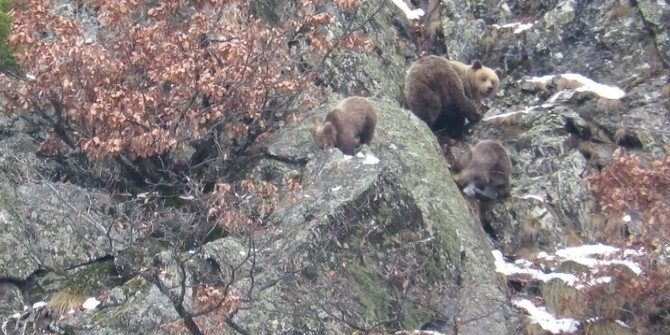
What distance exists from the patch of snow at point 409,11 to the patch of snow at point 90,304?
429 inches

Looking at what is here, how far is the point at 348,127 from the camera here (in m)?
13.4

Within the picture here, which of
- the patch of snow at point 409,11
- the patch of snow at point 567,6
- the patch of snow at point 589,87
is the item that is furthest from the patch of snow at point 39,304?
the patch of snow at point 567,6

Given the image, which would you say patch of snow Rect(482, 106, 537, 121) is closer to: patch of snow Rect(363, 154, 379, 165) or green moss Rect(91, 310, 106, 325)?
patch of snow Rect(363, 154, 379, 165)

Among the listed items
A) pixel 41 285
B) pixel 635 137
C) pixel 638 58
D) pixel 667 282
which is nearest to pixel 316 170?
pixel 41 285

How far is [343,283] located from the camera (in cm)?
1053

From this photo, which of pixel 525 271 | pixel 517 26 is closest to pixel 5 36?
pixel 525 271

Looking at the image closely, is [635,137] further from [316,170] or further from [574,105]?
[316,170]

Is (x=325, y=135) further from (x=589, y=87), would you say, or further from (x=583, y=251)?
(x=589, y=87)

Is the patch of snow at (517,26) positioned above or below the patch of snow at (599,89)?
above

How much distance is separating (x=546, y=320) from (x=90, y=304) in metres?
5.47

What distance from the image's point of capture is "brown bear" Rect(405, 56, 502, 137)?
16.0m

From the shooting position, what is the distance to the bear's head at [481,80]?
16.5 meters

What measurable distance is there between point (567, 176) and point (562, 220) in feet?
3.02

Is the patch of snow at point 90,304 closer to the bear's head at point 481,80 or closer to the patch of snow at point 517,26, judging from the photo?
the bear's head at point 481,80
